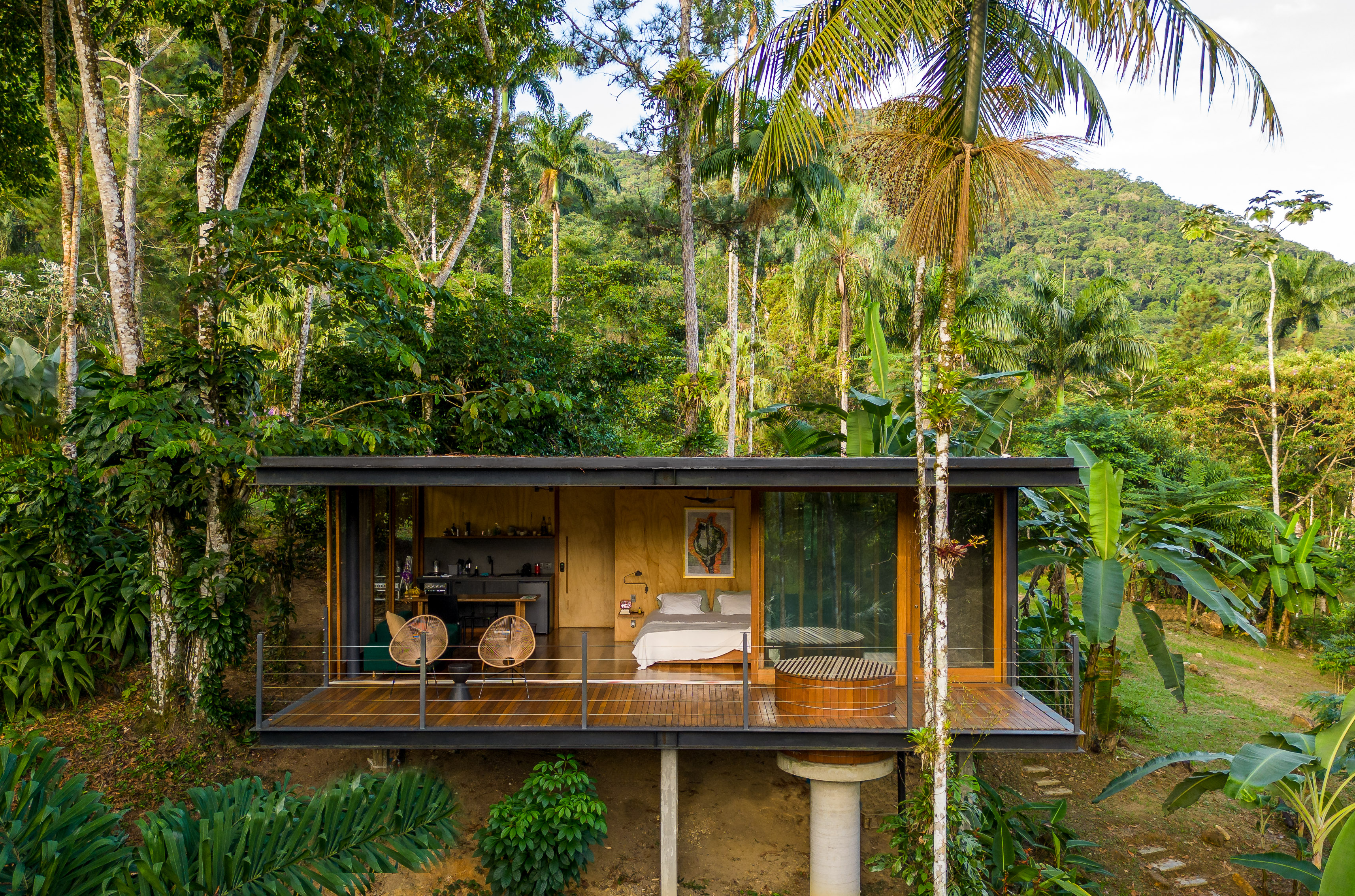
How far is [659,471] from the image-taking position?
6805 mm

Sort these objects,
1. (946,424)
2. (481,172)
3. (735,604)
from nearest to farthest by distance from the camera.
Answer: (946,424) → (735,604) → (481,172)

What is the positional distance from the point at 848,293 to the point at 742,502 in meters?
16.0

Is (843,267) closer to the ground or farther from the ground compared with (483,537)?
farther from the ground

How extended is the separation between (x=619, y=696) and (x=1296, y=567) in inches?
444

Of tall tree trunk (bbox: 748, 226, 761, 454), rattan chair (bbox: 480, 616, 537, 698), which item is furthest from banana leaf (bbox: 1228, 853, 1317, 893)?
tall tree trunk (bbox: 748, 226, 761, 454)

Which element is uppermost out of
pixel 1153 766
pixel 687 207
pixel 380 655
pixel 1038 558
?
pixel 687 207

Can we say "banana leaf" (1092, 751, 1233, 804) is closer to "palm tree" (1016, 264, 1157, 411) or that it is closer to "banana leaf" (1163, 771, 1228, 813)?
"banana leaf" (1163, 771, 1228, 813)

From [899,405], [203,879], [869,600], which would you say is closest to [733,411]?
[899,405]

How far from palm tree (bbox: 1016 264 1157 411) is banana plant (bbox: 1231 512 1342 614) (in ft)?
30.8

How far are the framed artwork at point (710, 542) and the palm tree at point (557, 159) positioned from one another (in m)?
16.9

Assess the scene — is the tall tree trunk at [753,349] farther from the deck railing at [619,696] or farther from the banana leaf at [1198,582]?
the deck railing at [619,696]

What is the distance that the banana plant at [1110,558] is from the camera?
718 cm

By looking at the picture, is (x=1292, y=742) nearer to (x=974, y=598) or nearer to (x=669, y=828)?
(x=974, y=598)

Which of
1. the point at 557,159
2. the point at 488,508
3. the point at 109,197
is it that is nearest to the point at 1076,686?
the point at 488,508
